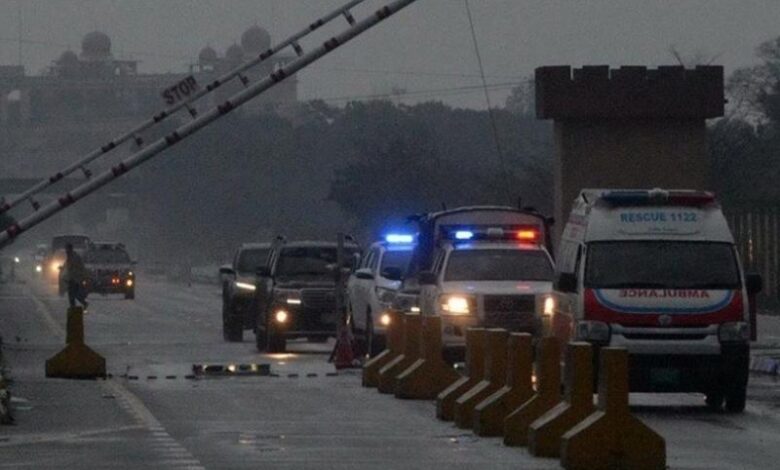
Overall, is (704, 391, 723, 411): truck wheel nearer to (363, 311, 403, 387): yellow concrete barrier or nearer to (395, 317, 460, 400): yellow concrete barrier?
(395, 317, 460, 400): yellow concrete barrier

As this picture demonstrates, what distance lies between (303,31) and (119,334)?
1766cm

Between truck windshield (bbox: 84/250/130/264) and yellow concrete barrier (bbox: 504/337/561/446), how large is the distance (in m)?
57.4

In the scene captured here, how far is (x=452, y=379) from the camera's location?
84.7 feet

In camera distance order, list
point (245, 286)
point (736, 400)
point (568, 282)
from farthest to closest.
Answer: point (245, 286) → point (568, 282) → point (736, 400)

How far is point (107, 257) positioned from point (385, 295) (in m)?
42.9

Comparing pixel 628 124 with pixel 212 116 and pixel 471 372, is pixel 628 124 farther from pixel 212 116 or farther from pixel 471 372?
pixel 471 372

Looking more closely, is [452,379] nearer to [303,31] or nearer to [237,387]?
[237,387]

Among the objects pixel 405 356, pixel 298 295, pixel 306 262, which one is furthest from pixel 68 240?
pixel 405 356

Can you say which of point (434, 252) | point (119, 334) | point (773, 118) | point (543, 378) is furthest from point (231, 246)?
point (543, 378)

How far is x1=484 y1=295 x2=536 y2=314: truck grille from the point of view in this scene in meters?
30.6

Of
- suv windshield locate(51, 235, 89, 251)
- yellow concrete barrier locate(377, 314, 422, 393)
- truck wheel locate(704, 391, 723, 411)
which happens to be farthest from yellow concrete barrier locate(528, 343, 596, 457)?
suv windshield locate(51, 235, 89, 251)

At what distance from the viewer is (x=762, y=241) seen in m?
53.6

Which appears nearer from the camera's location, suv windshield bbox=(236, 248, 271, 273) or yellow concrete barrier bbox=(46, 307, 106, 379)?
yellow concrete barrier bbox=(46, 307, 106, 379)

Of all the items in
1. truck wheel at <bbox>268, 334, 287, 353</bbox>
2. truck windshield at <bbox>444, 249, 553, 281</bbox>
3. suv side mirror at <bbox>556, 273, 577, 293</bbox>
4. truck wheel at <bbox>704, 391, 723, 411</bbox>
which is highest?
truck windshield at <bbox>444, 249, 553, 281</bbox>
